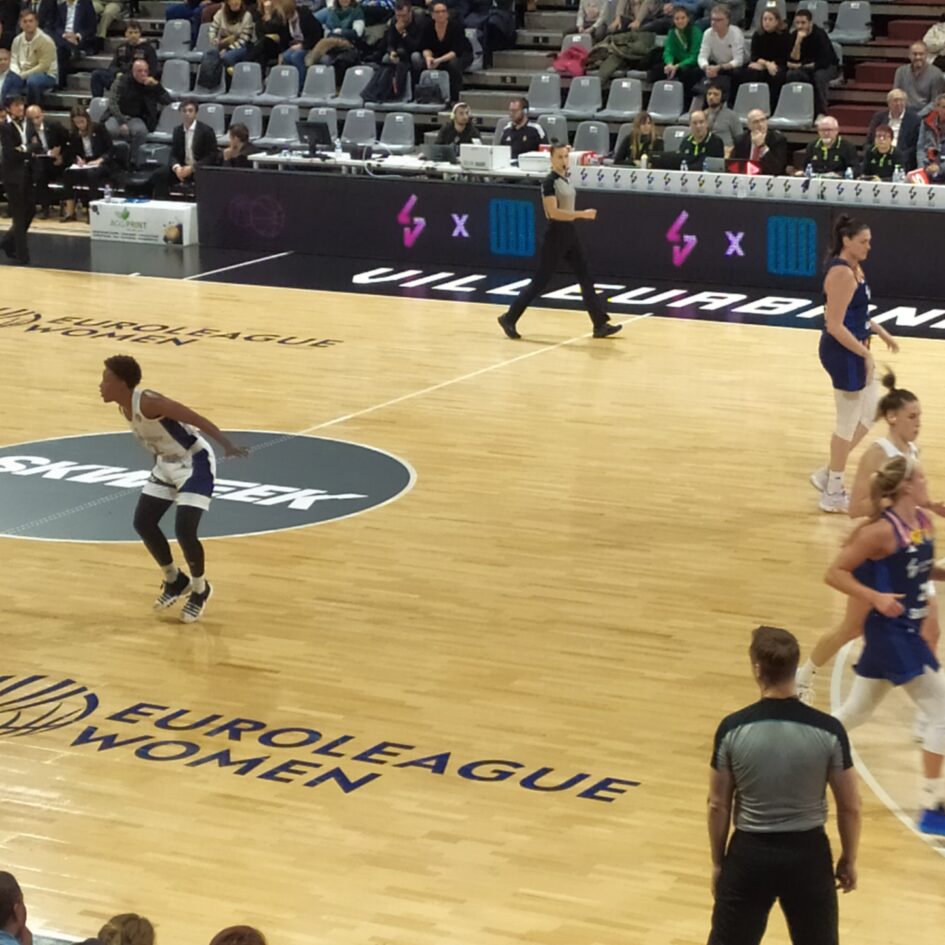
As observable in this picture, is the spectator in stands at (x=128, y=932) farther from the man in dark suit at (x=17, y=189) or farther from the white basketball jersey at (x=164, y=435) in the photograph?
the man in dark suit at (x=17, y=189)

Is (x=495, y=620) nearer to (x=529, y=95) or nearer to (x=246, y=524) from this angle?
(x=246, y=524)

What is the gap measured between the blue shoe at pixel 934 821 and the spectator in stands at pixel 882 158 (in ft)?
44.2

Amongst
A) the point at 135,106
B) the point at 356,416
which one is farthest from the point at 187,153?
the point at 356,416

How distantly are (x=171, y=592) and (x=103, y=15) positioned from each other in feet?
67.2

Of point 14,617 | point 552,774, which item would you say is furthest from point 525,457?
point 552,774

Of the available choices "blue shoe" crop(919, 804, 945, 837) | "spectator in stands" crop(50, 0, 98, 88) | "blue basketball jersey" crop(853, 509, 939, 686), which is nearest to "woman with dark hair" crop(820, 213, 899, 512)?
"blue basketball jersey" crop(853, 509, 939, 686)

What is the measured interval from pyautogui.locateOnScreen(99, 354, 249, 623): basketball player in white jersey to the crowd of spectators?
5.09 meters

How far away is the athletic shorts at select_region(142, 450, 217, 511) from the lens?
10.1 meters

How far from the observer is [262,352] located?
56.9ft

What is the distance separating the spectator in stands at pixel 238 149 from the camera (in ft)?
76.5

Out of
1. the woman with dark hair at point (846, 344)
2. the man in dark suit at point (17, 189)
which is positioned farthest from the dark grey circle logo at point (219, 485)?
the man in dark suit at point (17, 189)

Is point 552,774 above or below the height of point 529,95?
below

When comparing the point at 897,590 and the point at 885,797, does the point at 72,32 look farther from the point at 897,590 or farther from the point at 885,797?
the point at 897,590

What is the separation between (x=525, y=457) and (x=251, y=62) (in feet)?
48.6
